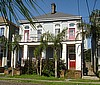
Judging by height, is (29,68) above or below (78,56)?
below

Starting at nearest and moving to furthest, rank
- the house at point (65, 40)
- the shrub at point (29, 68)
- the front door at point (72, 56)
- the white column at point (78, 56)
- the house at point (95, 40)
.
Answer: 1. the house at point (95, 40)
2. the shrub at point (29, 68)
3. the white column at point (78, 56)
4. the house at point (65, 40)
5. the front door at point (72, 56)

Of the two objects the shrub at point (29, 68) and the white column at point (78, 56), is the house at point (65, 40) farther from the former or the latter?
the shrub at point (29, 68)

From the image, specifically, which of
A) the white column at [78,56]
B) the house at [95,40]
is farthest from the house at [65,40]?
the house at [95,40]

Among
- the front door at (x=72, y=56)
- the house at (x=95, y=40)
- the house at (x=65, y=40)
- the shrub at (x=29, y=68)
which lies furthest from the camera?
the front door at (x=72, y=56)

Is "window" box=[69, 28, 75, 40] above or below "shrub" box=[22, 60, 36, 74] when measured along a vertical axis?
above

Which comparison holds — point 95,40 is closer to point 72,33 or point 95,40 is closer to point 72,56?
point 72,33

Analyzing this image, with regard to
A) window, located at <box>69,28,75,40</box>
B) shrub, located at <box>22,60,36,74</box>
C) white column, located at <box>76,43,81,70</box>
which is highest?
window, located at <box>69,28,75,40</box>

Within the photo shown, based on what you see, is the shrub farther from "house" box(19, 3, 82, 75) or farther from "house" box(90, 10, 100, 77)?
"house" box(90, 10, 100, 77)

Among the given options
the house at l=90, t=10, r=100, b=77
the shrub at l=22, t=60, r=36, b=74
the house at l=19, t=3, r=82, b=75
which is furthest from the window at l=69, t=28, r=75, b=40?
the shrub at l=22, t=60, r=36, b=74

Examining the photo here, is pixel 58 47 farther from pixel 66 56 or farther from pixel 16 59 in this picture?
pixel 16 59

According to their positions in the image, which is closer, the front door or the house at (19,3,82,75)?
the house at (19,3,82,75)

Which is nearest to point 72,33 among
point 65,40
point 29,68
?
point 65,40

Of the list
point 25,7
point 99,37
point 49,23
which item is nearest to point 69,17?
point 49,23

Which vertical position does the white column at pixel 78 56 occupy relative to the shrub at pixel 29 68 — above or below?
above
